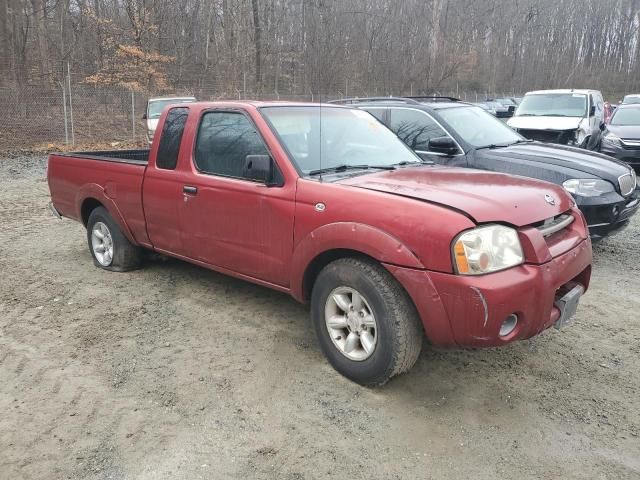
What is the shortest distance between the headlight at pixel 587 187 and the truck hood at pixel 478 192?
7.38ft

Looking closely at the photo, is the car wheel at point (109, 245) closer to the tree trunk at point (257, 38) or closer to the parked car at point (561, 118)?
the parked car at point (561, 118)

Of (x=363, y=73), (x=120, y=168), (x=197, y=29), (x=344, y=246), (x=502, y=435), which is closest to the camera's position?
(x=502, y=435)

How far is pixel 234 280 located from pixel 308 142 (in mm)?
1929

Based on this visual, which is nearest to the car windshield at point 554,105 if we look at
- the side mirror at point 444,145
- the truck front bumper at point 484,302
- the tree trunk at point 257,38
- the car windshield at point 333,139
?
the side mirror at point 444,145

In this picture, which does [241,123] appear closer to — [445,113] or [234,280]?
[234,280]

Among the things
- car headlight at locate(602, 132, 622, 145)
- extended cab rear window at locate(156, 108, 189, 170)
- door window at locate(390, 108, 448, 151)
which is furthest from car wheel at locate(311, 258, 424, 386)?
car headlight at locate(602, 132, 622, 145)

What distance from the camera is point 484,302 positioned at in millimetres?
2869

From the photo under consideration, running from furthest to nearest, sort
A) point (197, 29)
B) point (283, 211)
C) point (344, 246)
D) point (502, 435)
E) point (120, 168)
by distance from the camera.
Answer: point (197, 29), point (120, 168), point (283, 211), point (344, 246), point (502, 435)

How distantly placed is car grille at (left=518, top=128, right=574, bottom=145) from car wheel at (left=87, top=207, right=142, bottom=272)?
A: 8.12m

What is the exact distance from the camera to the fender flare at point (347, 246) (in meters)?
3.11

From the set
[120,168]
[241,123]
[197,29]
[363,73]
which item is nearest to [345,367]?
[241,123]

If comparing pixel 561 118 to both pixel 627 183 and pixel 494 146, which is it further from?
pixel 627 183

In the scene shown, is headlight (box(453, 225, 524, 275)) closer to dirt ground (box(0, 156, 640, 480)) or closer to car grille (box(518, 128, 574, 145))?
dirt ground (box(0, 156, 640, 480))

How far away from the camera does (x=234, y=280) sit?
18.0ft
